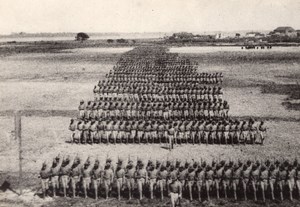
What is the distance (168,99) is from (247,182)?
15.8 m

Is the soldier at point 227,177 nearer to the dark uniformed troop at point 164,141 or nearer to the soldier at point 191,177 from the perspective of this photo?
the dark uniformed troop at point 164,141

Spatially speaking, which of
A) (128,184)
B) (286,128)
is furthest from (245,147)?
(128,184)

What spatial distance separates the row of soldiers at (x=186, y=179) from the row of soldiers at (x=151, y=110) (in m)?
10.4

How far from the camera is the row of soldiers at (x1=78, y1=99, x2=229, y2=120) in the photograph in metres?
26.0

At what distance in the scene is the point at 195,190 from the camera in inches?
611

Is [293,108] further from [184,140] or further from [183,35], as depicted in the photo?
[183,35]

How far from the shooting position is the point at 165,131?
22266mm

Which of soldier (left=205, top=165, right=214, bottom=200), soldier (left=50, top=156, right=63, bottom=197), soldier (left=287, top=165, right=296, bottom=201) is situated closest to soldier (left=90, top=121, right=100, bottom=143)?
soldier (left=50, top=156, right=63, bottom=197)

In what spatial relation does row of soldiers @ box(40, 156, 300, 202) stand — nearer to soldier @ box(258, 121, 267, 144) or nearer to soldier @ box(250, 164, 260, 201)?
soldier @ box(250, 164, 260, 201)

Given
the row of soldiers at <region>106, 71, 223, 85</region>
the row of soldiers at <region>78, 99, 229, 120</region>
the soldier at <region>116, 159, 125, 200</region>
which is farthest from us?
the row of soldiers at <region>106, 71, 223, 85</region>

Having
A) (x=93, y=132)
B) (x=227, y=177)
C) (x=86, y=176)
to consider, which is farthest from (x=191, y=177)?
(x=93, y=132)

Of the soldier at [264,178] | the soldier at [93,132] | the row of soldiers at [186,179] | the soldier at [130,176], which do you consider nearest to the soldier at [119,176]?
the row of soldiers at [186,179]

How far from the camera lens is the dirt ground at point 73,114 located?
17.4 metres

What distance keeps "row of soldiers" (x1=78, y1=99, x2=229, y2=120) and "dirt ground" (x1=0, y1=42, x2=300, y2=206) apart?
2.17 metres
